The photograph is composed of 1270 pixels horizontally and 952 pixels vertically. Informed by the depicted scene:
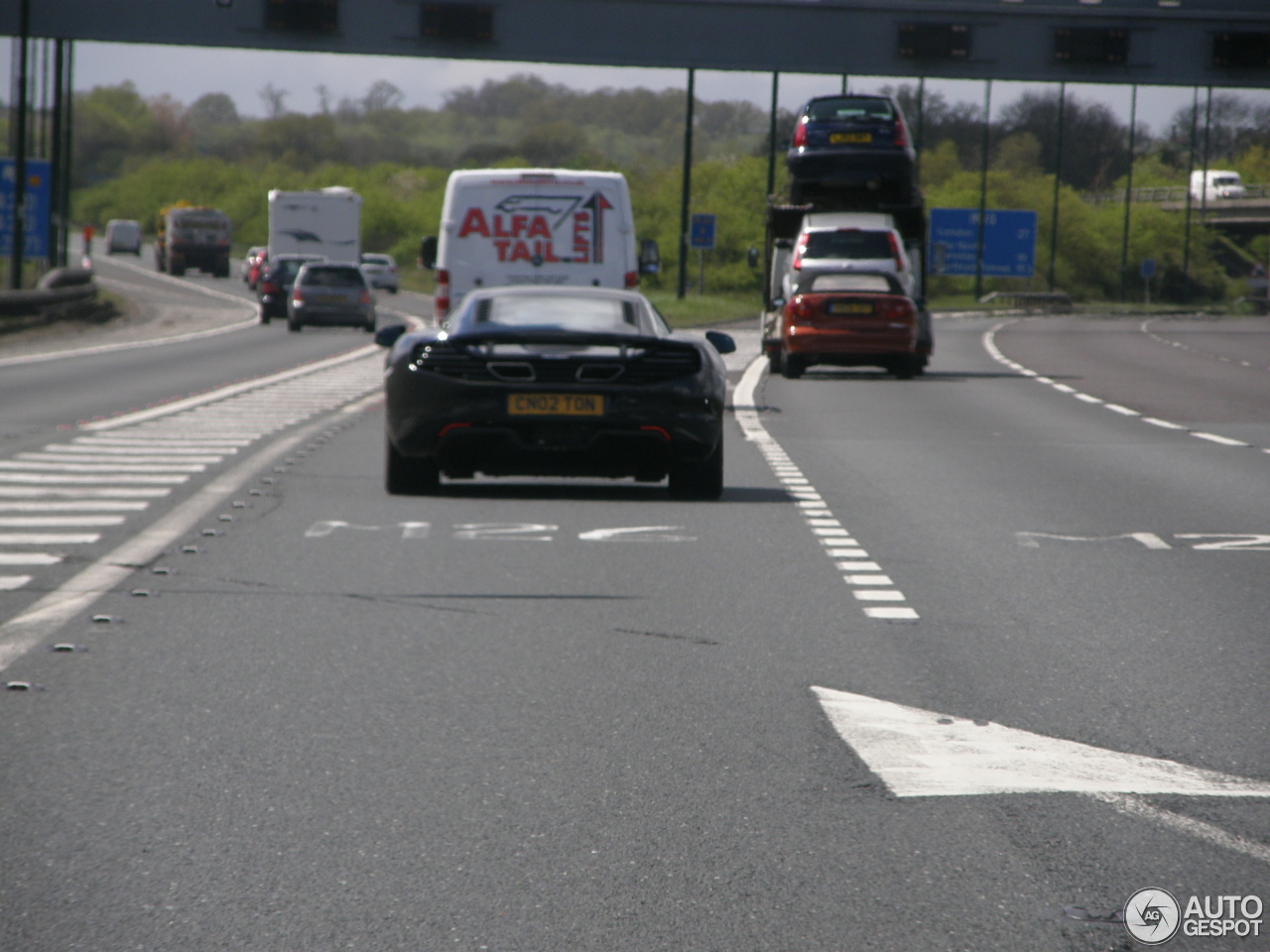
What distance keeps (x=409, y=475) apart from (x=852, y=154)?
2380 cm

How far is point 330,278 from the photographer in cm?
4509

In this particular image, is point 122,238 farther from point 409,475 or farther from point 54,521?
point 54,521

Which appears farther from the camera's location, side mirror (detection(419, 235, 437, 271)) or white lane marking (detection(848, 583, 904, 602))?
side mirror (detection(419, 235, 437, 271))

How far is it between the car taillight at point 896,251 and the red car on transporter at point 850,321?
186 centimetres

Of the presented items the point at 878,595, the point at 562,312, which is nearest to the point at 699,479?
the point at 562,312

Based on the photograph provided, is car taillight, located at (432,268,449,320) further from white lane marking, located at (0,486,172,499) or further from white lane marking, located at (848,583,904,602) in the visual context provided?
white lane marking, located at (848,583,904,602)

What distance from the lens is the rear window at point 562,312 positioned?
1194 centimetres

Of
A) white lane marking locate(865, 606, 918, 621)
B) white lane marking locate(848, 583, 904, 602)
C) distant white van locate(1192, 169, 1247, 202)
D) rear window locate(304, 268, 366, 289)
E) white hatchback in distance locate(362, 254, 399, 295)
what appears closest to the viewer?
white lane marking locate(865, 606, 918, 621)

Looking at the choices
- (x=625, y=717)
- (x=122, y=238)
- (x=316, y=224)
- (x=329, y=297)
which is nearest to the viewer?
(x=625, y=717)

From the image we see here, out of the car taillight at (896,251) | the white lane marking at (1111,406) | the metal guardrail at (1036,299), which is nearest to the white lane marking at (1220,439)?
the white lane marking at (1111,406)

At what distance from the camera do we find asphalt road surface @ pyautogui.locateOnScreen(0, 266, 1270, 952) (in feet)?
13.6

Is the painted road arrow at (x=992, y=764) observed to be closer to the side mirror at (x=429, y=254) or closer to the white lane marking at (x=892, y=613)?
the white lane marking at (x=892, y=613)

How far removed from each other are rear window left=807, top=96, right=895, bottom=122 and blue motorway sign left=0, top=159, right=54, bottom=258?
1606 cm

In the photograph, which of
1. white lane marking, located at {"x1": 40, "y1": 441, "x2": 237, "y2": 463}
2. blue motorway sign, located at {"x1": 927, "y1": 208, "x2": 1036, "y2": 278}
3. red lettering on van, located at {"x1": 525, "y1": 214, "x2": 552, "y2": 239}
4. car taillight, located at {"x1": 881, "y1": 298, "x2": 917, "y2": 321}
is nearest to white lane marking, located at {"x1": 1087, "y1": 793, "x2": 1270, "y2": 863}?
white lane marking, located at {"x1": 40, "y1": 441, "x2": 237, "y2": 463}
